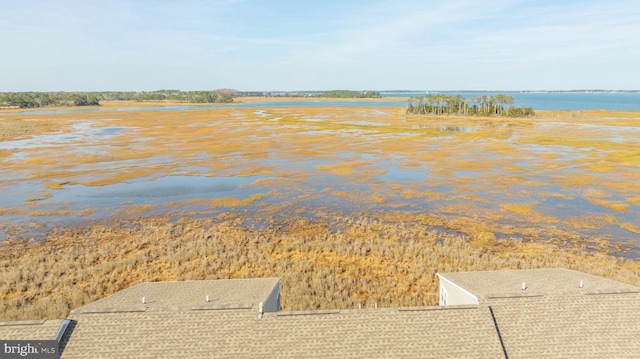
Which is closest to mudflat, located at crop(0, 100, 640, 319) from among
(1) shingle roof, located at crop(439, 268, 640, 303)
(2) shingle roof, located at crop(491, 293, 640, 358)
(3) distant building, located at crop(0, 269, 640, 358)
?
(1) shingle roof, located at crop(439, 268, 640, 303)

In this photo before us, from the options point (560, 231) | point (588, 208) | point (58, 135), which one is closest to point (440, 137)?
point (588, 208)

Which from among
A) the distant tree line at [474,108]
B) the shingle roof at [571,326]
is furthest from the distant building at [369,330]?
the distant tree line at [474,108]

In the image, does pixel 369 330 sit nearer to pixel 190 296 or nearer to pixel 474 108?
pixel 190 296

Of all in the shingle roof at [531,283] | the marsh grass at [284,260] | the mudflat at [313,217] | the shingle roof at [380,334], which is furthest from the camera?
the mudflat at [313,217]

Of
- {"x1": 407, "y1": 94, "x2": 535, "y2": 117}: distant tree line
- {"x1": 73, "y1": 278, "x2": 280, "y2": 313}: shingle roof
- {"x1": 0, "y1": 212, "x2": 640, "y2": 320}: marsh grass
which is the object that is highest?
{"x1": 407, "y1": 94, "x2": 535, "y2": 117}: distant tree line

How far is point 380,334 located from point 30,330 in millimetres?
10608

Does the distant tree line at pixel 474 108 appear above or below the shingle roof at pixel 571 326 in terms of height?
above

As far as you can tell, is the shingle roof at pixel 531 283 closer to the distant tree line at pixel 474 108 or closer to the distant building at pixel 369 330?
the distant building at pixel 369 330

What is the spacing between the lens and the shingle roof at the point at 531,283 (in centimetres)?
1323

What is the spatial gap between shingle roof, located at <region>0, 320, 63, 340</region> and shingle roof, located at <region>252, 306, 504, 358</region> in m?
6.13

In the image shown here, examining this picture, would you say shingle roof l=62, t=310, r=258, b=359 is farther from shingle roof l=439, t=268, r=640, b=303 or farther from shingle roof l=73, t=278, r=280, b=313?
shingle roof l=439, t=268, r=640, b=303

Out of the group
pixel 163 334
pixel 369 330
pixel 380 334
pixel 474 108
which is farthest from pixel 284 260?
pixel 474 108

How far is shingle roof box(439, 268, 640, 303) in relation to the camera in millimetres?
13234

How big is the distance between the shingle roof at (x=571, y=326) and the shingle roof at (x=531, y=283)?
1.23 ft
